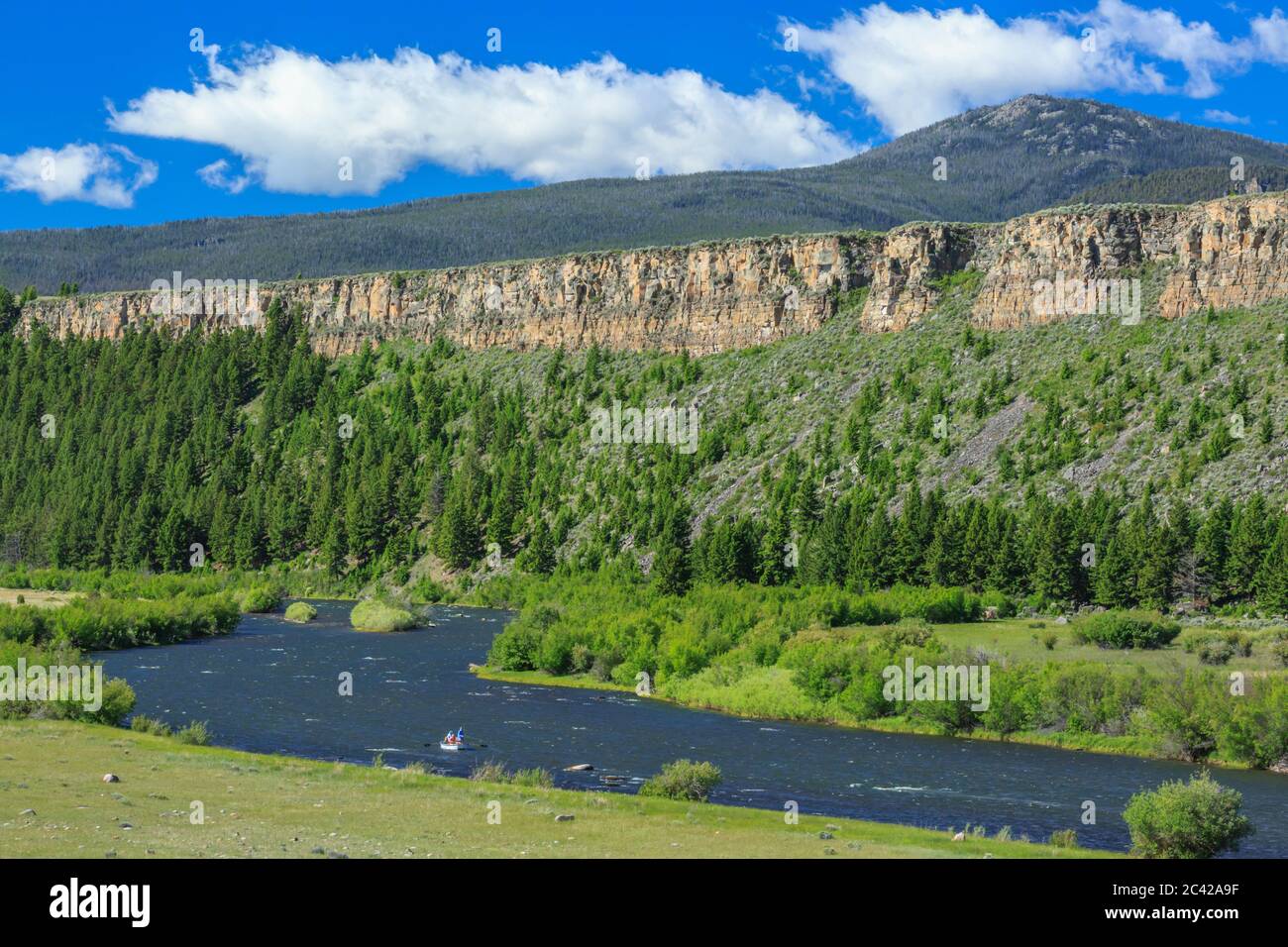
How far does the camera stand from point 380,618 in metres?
96.6

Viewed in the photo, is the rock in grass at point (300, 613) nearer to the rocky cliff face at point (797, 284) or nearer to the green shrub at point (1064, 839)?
the rocky cliff face at point (797, 284)

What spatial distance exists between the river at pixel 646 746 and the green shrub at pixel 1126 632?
17592 mm

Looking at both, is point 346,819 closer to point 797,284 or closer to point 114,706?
point 114,706

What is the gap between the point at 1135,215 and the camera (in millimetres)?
127500

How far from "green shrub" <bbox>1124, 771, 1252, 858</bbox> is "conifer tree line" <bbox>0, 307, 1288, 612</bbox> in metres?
45.6

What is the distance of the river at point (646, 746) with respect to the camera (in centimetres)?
4119

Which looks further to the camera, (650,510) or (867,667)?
(650,510)

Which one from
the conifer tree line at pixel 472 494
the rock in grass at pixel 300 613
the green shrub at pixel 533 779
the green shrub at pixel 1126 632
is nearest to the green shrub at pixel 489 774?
the green shrub at pixel 533 779

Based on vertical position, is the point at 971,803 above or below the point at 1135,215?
below

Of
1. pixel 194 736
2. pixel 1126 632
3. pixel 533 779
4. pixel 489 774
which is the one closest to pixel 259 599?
pixel 194 736

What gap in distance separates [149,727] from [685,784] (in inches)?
781
